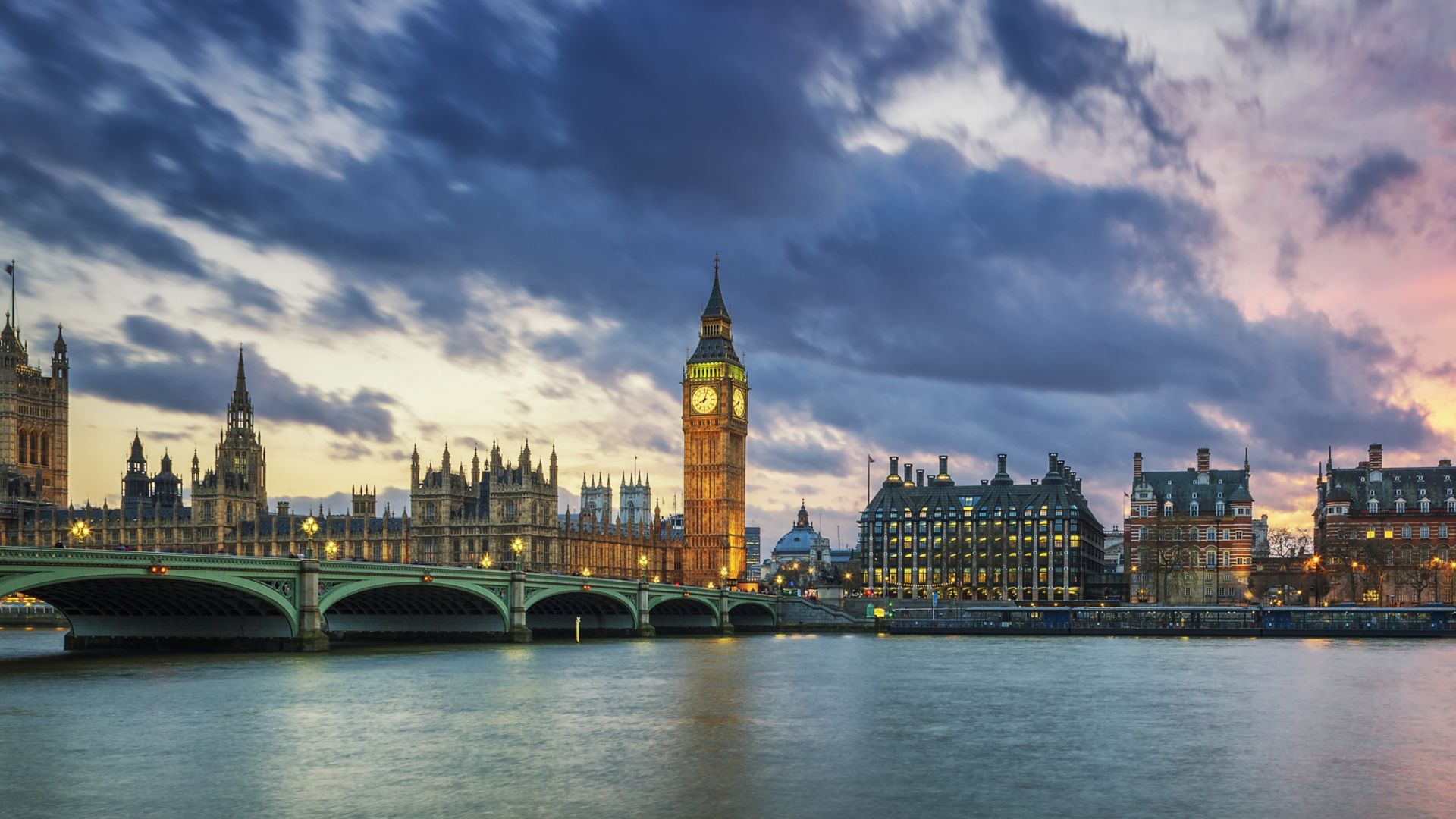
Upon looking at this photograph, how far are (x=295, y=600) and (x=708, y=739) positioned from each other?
141 ft

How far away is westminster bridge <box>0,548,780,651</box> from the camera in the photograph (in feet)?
230

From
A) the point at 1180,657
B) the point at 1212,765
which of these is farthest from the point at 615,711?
the point at 1180,657

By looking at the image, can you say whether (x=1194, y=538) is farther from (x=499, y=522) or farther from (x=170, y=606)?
(x=170, y=606)

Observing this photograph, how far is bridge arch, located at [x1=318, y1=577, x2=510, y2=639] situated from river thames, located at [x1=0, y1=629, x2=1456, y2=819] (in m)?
18.2

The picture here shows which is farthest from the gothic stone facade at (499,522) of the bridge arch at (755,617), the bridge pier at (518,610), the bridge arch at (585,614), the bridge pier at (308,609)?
the bridge pier at (308,609)

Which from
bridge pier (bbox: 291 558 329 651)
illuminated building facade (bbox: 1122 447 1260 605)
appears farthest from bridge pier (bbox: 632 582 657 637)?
illuminated building facade (bbox: 1122 447 1260 605)

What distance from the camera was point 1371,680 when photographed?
72.2m

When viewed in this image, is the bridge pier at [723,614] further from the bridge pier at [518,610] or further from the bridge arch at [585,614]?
the bridge pier at [518,610]

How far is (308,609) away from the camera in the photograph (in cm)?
8319

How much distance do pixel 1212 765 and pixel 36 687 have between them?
163 ft

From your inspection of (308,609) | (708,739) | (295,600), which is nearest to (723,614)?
(308,609)

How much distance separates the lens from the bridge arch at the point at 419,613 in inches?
4035

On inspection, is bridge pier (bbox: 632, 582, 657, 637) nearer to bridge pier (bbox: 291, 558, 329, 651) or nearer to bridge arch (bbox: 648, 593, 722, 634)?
bridge arch (bbox: 648, 593, 722, 634)

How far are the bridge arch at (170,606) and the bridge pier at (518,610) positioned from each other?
69.4ft
